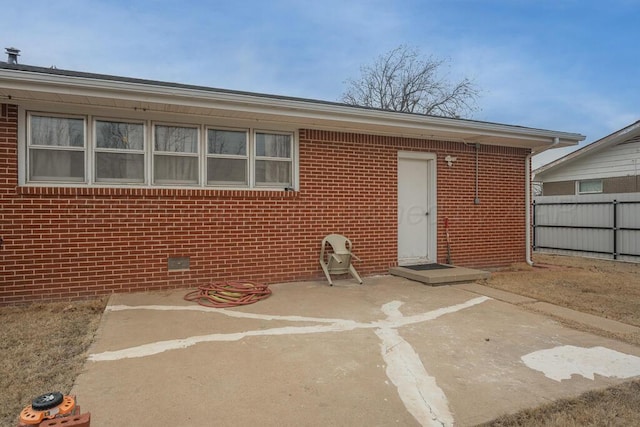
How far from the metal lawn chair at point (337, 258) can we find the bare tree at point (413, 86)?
56.9 feet

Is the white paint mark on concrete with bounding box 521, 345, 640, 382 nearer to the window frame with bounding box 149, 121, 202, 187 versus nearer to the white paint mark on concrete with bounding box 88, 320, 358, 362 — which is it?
the white paint mark on concrete with bounding box 88, 320, 358, 362

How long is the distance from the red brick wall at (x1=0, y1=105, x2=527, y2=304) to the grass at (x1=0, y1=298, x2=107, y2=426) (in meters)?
0.57

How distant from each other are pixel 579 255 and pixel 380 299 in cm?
909

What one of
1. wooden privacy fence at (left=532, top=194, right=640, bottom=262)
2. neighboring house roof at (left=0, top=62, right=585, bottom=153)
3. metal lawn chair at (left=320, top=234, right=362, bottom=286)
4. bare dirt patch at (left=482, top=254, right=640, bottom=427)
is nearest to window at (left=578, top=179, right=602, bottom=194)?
wooden privacy fence at (left=532, top=194, right=640, bottom=262)

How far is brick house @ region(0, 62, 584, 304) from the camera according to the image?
5133 millimetres

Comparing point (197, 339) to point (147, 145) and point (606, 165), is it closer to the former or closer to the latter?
point (147, 145)

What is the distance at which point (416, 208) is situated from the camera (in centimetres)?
784

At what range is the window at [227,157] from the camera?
6.14 m

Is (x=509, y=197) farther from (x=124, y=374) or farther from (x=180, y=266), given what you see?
(x=124, y=374)

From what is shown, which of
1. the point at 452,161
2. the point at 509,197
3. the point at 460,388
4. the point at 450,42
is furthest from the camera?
the point at 450,42

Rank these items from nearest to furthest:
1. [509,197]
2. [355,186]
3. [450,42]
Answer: [355,186], [509,197], [450,42]

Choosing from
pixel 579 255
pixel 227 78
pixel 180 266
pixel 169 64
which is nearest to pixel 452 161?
pixel 180 266

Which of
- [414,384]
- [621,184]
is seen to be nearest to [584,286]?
[414,384]

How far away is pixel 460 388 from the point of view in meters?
2.82
